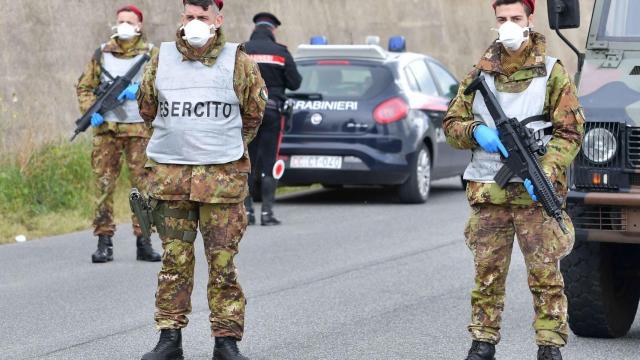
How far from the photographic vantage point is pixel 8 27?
14578 millimetres

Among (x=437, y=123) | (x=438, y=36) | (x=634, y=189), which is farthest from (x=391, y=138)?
(x=438, y=36)

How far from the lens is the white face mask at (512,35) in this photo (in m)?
6.20

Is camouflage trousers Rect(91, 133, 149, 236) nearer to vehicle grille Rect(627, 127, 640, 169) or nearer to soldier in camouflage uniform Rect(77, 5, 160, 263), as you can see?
soldier in camouflage uniform Rect(77, 5, 160, 263)

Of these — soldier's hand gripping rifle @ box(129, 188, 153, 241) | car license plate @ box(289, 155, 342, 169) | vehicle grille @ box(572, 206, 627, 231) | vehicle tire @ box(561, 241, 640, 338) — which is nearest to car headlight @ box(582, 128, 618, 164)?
vehicle grille @ box(572, 206, 627, 231)

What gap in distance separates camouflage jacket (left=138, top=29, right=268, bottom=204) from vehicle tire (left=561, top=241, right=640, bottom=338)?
5.84ft

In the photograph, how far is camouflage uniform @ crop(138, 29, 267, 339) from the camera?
6.67 metres

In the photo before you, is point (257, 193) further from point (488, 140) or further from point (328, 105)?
point (488, 140)

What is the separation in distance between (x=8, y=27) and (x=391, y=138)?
13.2 feet

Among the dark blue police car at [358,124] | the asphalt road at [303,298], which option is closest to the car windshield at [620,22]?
the asphalt road at [303,298]

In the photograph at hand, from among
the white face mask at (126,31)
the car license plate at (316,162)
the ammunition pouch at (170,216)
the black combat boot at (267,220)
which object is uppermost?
the white face mask at (126,31)

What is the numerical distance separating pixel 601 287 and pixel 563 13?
55.2 inches

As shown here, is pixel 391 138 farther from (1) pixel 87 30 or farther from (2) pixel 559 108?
(2) pixel 559 108

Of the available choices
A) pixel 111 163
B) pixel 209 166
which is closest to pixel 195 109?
pixel 209 166

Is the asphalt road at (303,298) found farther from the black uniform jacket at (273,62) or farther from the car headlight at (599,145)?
the black uniform jacket at (273,62)
